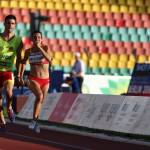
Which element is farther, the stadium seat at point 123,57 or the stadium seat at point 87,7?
the stadium seat at point 87,7

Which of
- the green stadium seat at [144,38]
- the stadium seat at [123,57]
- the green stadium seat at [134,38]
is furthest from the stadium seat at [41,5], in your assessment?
the green stadium seat at [144,38]

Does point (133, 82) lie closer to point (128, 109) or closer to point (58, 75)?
point (128, 109)

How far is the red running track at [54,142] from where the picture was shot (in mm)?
5785

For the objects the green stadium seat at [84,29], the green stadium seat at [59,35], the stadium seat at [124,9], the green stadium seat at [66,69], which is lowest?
the green stadium seat at [66,69]

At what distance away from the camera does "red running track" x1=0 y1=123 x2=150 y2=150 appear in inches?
228

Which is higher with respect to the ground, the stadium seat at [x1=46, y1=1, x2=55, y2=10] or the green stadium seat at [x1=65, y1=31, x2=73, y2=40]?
the stadium seat at [x1=46, y1=1, x2=55, y2=10]

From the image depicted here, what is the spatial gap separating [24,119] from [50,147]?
455 cm

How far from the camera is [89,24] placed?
2247 cm

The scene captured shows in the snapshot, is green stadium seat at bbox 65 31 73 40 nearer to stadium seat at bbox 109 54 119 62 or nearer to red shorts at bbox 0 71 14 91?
stadium seat at bbox 109 54 119 62

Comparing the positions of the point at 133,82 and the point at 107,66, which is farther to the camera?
the point at 107,66

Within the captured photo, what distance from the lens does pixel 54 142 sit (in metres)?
6.40

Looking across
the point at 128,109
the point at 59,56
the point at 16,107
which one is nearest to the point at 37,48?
the point at 128,109

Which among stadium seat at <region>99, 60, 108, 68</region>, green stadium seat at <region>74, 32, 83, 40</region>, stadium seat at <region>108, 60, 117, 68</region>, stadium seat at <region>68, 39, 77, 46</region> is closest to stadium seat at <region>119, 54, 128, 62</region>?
stadium seat at <region>108, 60, 117, 68</region>

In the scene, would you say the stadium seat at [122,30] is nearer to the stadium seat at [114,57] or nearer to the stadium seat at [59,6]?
the stadium seat at [114,57]
